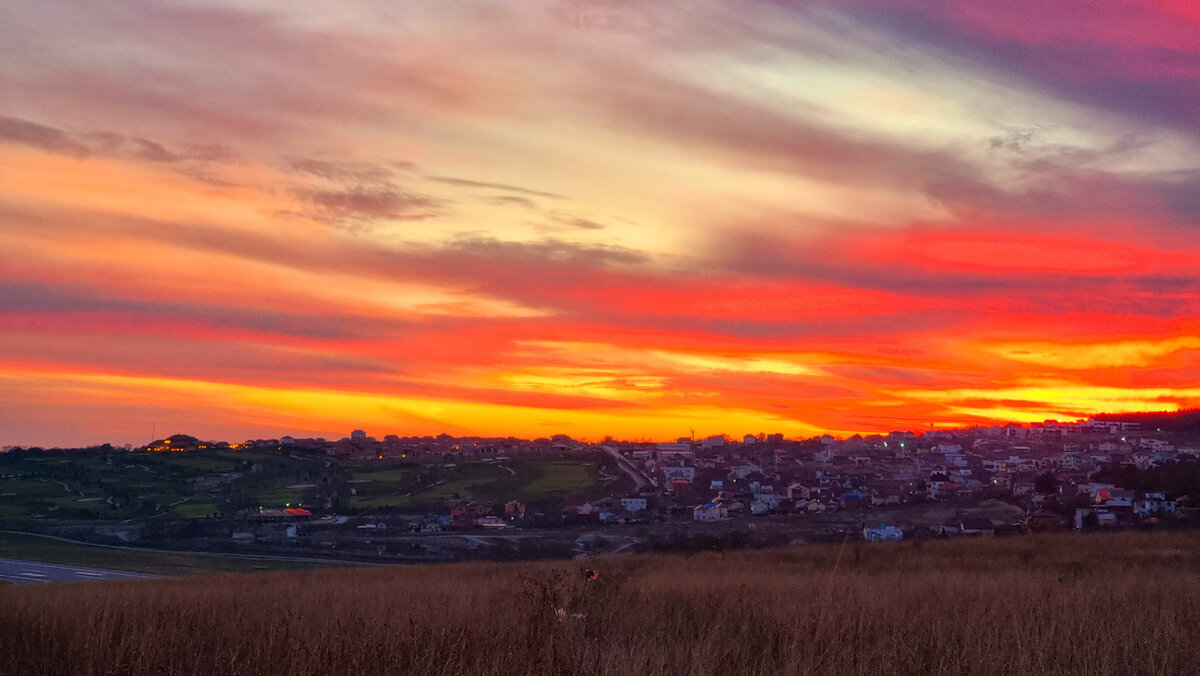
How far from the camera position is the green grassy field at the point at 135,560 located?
163 feet

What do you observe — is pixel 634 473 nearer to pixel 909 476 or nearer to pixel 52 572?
pixel 909 476

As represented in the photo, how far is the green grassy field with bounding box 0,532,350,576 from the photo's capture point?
49.6 metres

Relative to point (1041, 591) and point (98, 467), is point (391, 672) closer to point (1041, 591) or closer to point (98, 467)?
point (1041, 591)

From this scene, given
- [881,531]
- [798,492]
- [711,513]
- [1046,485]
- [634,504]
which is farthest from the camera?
[798,492]

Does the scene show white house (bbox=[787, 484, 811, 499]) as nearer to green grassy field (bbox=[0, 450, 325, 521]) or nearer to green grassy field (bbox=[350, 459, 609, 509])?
green grassy field (bbox=[350, 459, 609, 509])

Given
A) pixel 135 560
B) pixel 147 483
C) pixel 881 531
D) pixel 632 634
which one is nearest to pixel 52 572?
pixel 135 560

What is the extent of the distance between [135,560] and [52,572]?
12.5 meters

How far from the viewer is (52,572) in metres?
42.8

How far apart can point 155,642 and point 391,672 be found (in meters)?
2.40

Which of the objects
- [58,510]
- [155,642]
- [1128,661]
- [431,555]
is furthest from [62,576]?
[58,510]

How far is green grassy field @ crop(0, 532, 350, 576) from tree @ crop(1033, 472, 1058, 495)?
52.4 metres

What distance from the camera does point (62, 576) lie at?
40.2m

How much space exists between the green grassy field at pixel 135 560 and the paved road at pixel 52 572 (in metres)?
1.82

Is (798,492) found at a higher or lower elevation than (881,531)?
higher
